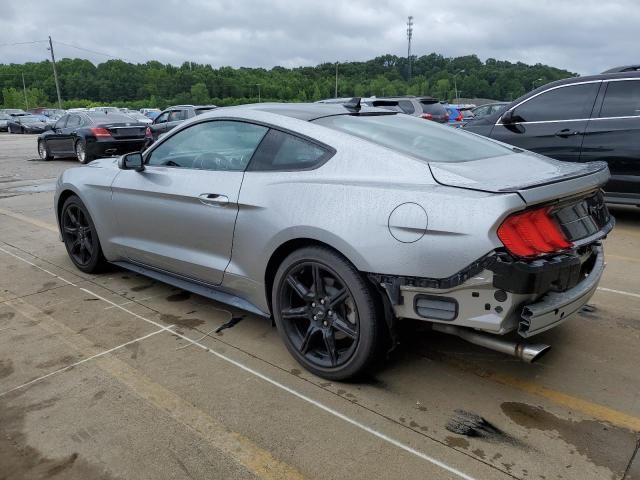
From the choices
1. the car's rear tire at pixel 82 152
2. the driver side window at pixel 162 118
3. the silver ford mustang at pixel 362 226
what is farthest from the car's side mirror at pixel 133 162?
the driver side window at pixel 162 118

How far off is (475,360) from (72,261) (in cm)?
378

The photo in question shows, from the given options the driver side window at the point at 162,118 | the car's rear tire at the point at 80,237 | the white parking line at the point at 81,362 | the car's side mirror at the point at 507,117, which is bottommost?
the white parking line at the point at 81,362

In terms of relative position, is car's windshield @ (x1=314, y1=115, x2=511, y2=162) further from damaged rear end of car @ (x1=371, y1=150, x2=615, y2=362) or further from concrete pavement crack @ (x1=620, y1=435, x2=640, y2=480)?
concrete pavement crack @ (x1=620, y1=435, x2=640, y2=480)

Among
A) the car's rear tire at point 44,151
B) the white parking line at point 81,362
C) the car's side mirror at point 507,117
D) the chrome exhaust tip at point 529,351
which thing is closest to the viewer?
the chrome exhaust tip at point 529,351

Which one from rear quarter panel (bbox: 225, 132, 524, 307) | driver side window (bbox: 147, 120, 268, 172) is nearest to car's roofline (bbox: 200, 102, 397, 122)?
driver side window (bbox: 147, 120, 268, 172)

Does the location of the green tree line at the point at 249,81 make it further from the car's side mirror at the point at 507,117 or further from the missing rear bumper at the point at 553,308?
the missing rear bumper at the point at 553,308

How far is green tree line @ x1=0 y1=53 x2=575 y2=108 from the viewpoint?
7069 centimetres

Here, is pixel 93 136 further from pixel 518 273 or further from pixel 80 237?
pixel 518 273

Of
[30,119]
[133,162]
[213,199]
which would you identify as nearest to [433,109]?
[133,162]

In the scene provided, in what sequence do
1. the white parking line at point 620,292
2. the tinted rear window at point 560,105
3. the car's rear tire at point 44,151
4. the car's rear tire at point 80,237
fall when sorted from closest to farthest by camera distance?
1. the white parking line at point 620,292
2. the car's rear tire at point 80,237
3. the tinted rear window at point 560,105
4. the car's rear tire at point 44,151

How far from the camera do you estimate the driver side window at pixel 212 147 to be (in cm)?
335

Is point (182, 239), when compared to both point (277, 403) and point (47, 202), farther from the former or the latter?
point (47, 202)

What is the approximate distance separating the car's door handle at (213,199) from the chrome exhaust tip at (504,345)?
146cm

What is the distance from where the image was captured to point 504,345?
8.40ft
